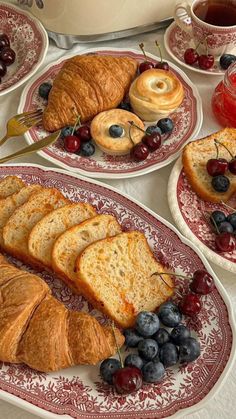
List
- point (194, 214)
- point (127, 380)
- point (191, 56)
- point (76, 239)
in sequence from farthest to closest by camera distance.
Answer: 1. point (191, 56)
2. point (194, 214)
3. point (76, 239)
4. point (127, 380)

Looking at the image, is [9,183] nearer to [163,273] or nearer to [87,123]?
[87,123]

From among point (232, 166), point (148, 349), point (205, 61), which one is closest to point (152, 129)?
point (232, 166)

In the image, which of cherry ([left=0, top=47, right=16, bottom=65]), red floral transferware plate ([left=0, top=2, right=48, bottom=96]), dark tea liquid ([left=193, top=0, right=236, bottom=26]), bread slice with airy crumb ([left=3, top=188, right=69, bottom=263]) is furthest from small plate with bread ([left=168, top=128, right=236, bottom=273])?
cherry ([left=0, top=47, right=16, bottom=65])

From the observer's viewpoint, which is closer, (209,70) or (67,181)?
(67,181)

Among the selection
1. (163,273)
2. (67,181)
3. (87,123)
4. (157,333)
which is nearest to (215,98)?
(87,123)

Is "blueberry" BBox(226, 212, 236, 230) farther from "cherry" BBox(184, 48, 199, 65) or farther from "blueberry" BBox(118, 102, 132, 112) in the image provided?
"cherry" BBox(184, 48, 199, 65)

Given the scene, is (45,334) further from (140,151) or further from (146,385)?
(140,151)
